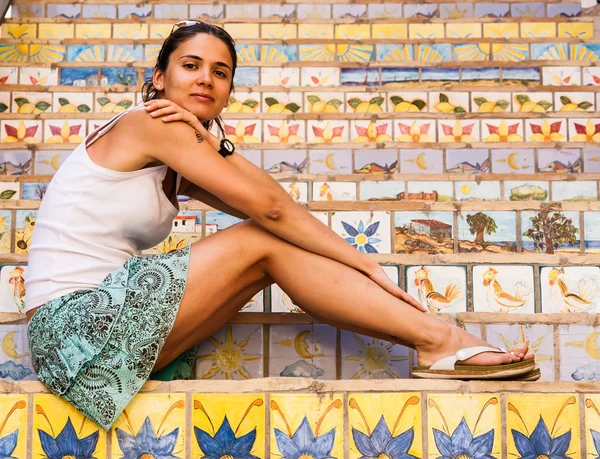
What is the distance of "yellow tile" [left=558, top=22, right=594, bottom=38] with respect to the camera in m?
4.85

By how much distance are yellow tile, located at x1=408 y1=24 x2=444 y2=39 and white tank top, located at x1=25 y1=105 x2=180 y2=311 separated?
126 inches

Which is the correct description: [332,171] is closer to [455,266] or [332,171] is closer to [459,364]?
[455,266]

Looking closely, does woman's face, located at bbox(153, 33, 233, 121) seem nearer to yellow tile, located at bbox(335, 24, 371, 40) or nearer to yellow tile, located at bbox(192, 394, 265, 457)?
yellow tile, located at bbox(192, 394, 265, 457)

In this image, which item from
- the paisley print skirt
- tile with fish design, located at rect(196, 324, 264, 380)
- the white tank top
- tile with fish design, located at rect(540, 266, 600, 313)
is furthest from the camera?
tile with fish design, located at rect(540, 266, 600, 313)

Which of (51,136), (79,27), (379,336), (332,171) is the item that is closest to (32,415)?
(379,336)

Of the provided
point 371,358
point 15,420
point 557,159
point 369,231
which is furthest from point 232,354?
point 557,159

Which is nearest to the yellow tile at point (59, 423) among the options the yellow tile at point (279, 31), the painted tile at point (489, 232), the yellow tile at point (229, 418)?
the yellow tile at point (229, 418)

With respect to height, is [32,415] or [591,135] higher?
[591,135]

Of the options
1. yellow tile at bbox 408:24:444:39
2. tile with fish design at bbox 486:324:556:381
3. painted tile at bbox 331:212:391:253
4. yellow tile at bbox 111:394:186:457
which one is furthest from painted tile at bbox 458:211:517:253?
yellow tile at bbox 408:24:444:39

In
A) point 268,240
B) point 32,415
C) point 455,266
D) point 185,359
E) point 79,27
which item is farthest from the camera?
point 79,27

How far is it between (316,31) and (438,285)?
276 centimetres

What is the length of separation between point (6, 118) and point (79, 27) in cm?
113

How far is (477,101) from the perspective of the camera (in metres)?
4.19

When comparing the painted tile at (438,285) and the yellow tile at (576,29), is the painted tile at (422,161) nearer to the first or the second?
the painted tile at (438,285)
